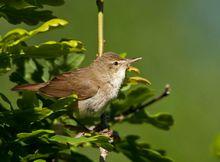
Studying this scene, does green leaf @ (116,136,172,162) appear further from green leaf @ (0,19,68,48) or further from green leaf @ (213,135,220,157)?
green leaf @ (0,19,68,48)

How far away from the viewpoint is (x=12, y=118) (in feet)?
8.29

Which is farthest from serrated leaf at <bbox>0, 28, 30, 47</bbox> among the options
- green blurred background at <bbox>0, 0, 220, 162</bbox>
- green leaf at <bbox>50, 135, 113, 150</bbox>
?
green blurred background at <bbox>0, 0, 220, 162</bbox>

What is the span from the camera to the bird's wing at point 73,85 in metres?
3.62

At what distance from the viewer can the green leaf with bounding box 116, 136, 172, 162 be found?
2963mm

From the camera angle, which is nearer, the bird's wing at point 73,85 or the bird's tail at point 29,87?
the bird's tail at point 29,87

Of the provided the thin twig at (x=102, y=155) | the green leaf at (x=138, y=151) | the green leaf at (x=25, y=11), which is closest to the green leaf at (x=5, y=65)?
the green leaf at (x=25, y=11)

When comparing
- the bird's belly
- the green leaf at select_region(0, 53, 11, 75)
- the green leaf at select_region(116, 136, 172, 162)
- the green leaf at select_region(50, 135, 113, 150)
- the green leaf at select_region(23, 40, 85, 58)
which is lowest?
the bird's belly

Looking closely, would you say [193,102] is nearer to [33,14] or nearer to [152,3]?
[152,3]

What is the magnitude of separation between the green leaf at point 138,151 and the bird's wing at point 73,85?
56 cm

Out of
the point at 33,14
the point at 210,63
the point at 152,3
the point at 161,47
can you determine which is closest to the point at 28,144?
the point at 33,14

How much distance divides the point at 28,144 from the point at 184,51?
4.90 m

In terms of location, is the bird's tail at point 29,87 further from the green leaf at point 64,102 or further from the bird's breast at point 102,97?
the bird's breast at point 102,97

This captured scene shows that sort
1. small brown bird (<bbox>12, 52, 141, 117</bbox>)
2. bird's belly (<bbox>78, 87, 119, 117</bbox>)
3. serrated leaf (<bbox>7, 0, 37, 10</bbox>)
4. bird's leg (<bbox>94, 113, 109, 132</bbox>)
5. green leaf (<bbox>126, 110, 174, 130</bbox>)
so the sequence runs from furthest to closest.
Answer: bird's belly (<bbox>78, 87, 119, 117</bbox>)
small brown bird (<bbox>12, 52, 141, 117</bbox>)
green leaf (<bbox>126, 110, 174, 130</bbox>)
bird's leg (<bbox>94, 113, 109, 132</bbox>)
serrated leaf (<bbox>7, 0, 37, 10</bbox>)

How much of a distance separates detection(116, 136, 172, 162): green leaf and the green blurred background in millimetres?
1838
